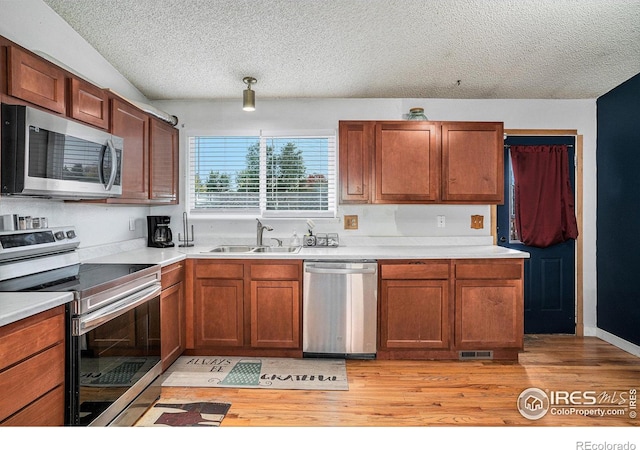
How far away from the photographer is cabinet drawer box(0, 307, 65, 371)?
1.32 metres

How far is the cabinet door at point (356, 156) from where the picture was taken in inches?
131

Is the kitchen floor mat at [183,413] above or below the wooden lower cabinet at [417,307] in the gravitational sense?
below

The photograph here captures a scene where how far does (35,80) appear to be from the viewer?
185 cm

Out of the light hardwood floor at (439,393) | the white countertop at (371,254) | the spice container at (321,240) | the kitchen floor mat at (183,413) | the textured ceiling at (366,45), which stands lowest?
the kitchen floor mat at (183,413)

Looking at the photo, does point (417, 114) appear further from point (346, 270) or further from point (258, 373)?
point (258, 373)

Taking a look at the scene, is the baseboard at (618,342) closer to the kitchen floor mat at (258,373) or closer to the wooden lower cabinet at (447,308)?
the wooden lower cabinet at (447,308)

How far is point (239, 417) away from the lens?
221 cm

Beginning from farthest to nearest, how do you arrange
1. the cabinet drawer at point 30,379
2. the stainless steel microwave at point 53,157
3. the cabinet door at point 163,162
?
the cabinet door at point 163,162, the stainless steel microwave at point 53,157, the cabinet drawer at point 30,379

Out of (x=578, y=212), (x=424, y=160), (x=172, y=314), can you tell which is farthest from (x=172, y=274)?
(x=578, y=212)

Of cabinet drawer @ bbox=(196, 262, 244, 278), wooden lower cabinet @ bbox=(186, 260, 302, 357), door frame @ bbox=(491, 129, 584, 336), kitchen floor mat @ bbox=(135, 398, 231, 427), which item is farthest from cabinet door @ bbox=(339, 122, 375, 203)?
kitchen floor mat @ bbox=(135, 398, 231, 427)

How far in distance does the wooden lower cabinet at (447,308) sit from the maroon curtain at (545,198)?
0.90 metres

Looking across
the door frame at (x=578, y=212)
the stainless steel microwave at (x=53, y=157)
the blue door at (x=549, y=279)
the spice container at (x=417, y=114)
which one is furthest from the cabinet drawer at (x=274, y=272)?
the blue door at (x=549, y=279)

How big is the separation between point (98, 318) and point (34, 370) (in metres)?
0.36
